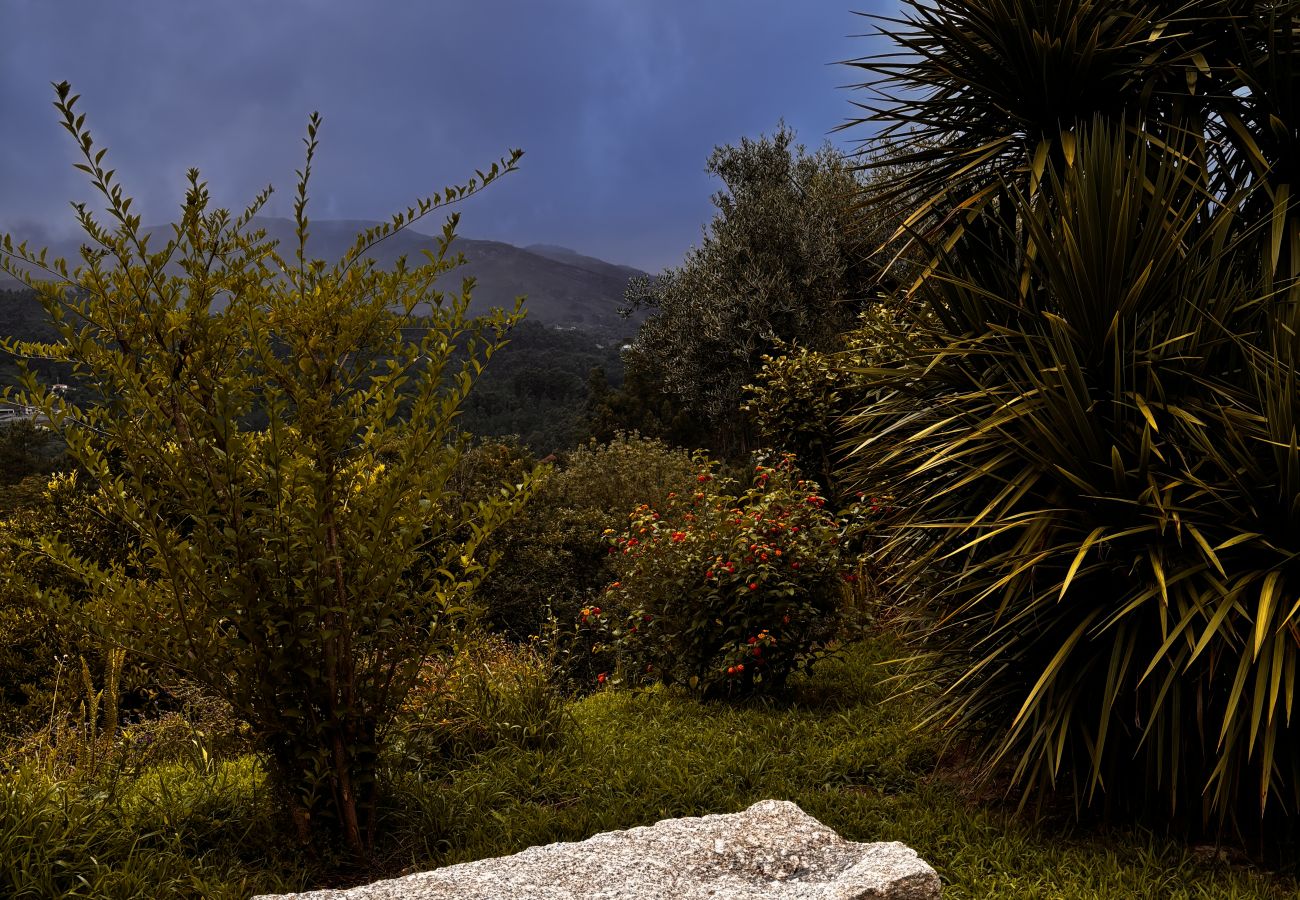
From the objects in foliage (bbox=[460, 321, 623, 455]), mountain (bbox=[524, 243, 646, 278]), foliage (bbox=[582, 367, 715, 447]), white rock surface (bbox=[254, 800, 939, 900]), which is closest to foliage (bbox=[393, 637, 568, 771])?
white rock surface (bbox=[254, 800, 939, 900])

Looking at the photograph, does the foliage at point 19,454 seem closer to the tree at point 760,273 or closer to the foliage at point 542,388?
the foliage at point 542,388

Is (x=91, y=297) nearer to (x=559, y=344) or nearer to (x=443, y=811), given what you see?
(x=443, y=811)

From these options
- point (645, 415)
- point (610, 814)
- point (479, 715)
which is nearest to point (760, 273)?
point (645, 415)

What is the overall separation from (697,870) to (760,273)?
16.9 metres

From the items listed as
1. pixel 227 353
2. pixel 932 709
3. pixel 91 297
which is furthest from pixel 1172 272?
pixel 91 297

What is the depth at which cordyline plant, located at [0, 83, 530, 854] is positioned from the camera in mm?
3234

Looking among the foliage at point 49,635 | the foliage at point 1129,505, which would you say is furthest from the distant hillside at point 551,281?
the foliage at point 1129,505

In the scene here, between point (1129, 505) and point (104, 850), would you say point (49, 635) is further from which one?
point (1129, 505)

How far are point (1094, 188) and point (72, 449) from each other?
4.31 meters

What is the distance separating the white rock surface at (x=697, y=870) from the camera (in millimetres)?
2500

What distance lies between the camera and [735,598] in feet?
19.7

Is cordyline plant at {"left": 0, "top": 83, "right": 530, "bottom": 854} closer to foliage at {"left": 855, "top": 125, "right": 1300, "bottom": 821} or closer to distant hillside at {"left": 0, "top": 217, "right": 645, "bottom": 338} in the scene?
foliage at {"left": 855, "top": 125, "right": 1300, "bottom": 821}

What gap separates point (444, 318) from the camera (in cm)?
367

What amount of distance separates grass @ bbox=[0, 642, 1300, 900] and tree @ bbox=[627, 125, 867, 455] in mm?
13117
